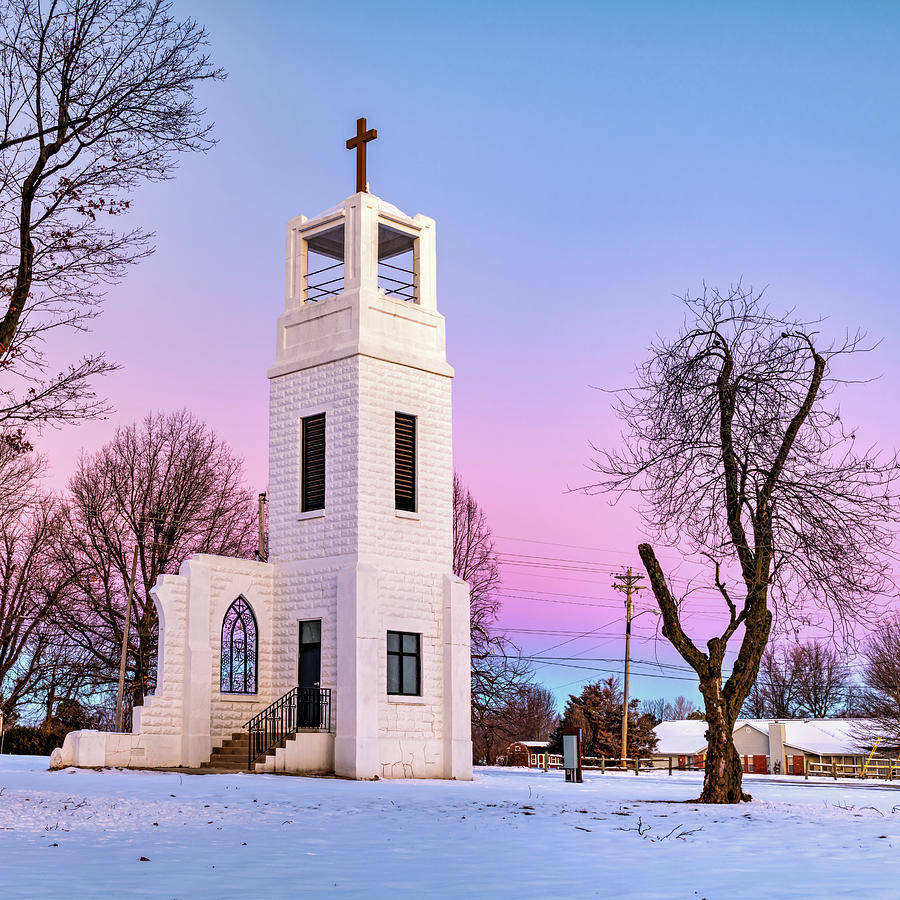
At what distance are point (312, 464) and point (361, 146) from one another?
808 cm

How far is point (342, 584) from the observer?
84.8ft

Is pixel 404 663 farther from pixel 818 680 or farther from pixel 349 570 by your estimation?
pixel 818 680

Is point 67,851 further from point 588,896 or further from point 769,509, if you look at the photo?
point 769,509

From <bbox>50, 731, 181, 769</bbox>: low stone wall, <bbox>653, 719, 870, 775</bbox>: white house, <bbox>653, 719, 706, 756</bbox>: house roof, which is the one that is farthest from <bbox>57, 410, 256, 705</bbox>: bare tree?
<bbox>653, 719, 706, 756</bbox>: house roof

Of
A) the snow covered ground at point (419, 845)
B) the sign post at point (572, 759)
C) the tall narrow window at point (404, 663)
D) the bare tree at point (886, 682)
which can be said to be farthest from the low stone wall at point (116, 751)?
the bare tree at point (886, 682)

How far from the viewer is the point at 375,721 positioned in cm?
2533

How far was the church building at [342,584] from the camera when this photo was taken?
25.3m

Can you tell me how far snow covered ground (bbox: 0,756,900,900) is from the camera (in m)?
8.66

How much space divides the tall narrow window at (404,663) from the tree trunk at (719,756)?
996 cm

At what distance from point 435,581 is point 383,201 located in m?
9.16

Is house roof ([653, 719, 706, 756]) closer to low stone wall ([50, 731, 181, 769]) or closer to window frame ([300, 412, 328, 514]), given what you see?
window frame ([300, 412, 328, 514])

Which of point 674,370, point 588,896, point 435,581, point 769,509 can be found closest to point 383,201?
point 435,581

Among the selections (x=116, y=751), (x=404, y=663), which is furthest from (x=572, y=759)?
(x=116, y=751)

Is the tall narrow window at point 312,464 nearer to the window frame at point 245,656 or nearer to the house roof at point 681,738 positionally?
the window frame at point 245,656
